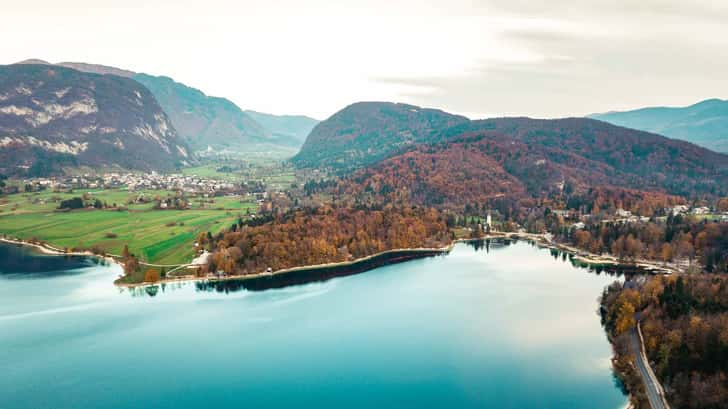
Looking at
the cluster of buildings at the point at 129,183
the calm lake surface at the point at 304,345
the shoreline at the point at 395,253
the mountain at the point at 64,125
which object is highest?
the mountain at the point at 64,125

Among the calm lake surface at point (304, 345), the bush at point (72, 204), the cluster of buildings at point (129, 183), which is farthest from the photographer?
the cluster of buildings at point (129, 183)

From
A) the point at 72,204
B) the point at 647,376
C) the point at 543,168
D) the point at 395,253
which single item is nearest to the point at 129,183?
Answer: the point at 72,204

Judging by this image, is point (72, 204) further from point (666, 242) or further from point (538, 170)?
point (538, 170)

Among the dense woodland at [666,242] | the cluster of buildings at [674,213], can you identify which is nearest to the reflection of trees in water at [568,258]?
the dense woodland at [666,242]

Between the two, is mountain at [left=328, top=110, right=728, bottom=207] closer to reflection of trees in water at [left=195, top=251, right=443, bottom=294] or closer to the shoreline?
the shoreline

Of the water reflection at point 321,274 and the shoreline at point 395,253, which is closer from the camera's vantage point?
the water reflection at point 321,274

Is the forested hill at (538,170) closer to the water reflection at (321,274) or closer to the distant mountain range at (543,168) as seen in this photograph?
the distant mountain range at (543,168)

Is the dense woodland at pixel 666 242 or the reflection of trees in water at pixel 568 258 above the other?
the dense woodland at pixel 666 242
